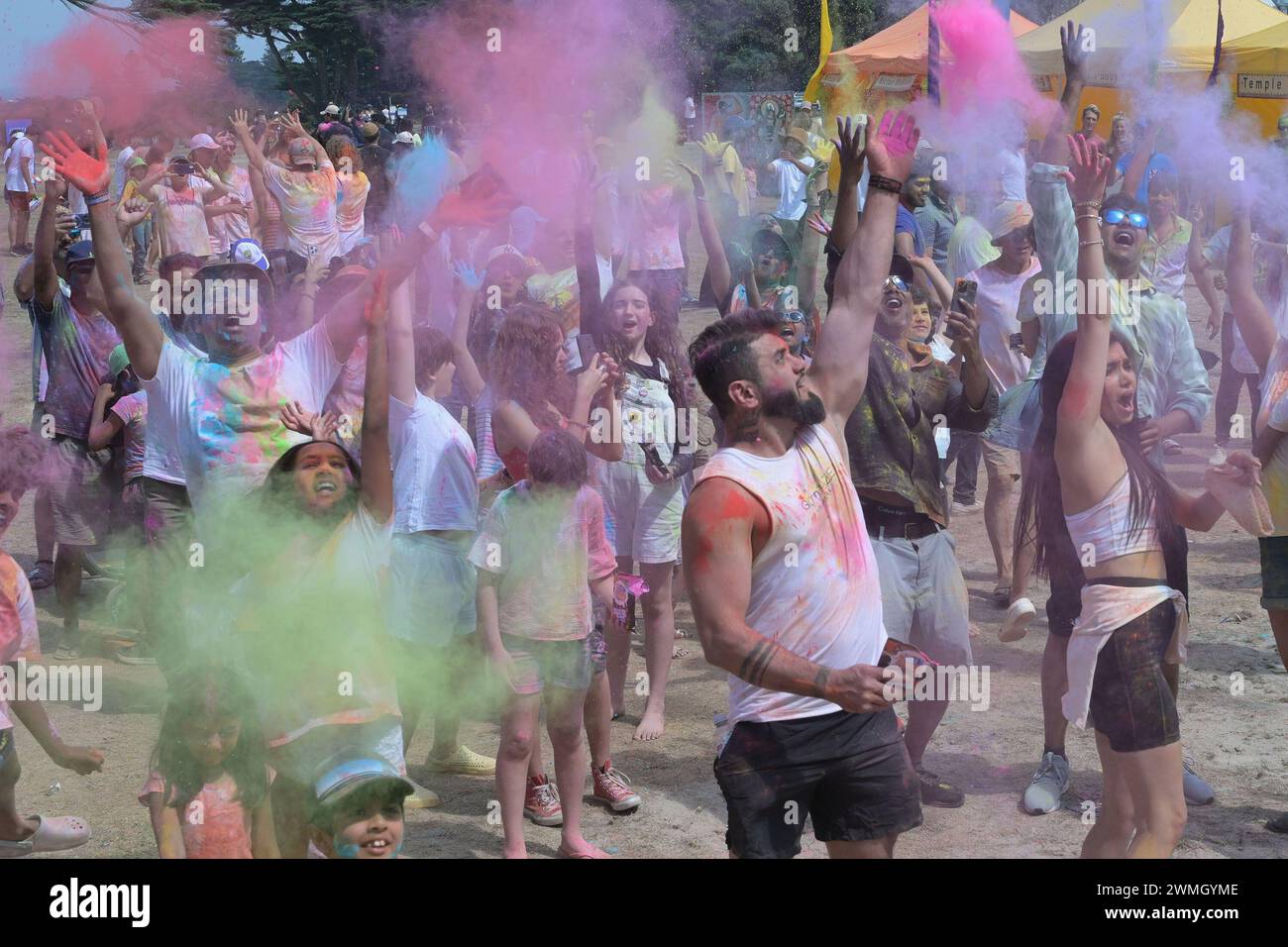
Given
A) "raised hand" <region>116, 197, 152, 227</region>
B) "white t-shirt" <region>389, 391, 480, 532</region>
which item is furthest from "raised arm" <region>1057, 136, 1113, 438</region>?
"raised hand" <region>116, 197, 152, 227</region>

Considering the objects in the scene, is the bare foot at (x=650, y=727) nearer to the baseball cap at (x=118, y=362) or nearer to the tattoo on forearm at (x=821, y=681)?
the tattoo on forearm at (x=821, y=681)

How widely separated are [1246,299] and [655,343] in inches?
88.9

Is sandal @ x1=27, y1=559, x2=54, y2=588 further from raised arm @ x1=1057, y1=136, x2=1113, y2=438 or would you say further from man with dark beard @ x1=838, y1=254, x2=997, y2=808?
raised arm @ x1=1057, y1=136, x2=1113, y2=438

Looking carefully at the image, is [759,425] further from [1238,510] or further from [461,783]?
[461,783]

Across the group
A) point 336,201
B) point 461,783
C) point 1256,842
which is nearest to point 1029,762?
point 1256,842

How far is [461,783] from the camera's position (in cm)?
525

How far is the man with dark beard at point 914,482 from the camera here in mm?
4613

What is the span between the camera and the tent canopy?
10141 millimetres

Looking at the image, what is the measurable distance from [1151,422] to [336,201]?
5796 mm

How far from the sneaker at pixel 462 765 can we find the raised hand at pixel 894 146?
9.29 ft

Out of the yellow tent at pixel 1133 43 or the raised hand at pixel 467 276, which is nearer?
the raised hand at pixel 467 276

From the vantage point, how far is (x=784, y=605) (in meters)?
3.29

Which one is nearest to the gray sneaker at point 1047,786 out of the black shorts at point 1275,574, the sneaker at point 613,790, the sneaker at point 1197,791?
the sneaker at point 1197,791

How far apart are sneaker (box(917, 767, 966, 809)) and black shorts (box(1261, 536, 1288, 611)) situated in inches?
49.9
